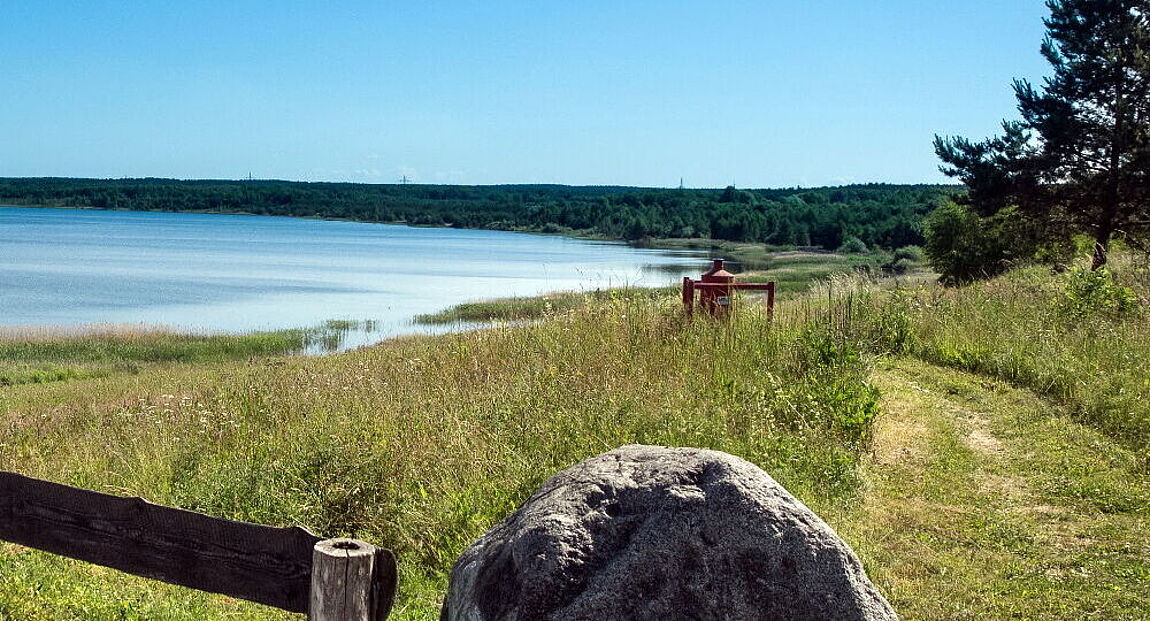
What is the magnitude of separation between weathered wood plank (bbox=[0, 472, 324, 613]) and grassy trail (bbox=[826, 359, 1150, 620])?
333 centimetres

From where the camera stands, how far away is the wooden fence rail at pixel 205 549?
301cm

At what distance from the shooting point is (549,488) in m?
3.34

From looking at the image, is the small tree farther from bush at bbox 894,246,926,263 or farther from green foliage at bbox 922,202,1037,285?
bush at bbox 894,246,926,263

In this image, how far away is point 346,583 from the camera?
2980 mm

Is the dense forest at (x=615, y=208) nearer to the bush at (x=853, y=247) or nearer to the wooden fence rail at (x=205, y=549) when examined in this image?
the bush at (x=853, y=247)

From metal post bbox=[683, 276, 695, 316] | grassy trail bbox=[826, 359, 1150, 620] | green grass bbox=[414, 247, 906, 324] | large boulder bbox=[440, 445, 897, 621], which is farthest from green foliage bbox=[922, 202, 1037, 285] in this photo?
large boulder bbox=[440, 445, 897, 621]

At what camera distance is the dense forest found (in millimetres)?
99600

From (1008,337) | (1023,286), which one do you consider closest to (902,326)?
(1008,337)

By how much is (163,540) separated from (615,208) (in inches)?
5710

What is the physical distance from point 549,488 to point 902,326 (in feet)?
34.2

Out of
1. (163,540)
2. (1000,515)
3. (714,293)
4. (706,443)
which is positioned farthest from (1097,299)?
(163,540)

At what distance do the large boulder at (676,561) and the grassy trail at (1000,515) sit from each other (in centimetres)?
243

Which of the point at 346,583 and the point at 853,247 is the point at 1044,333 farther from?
the point at 853,247

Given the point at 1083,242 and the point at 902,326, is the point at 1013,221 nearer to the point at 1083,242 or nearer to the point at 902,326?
the point at 1083,242
